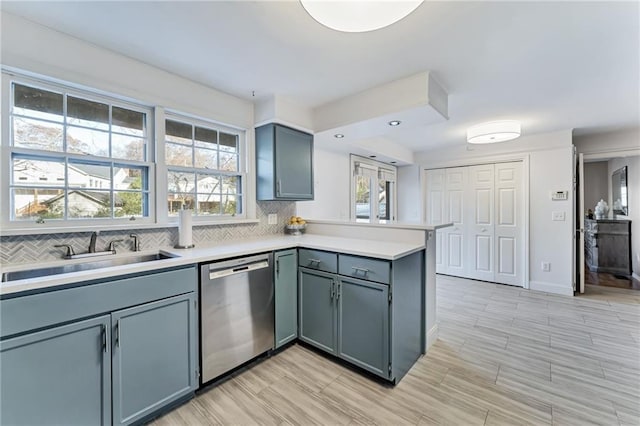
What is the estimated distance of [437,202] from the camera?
5.05 metres

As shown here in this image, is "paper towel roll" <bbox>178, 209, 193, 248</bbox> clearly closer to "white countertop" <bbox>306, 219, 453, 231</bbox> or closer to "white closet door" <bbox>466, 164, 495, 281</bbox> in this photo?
"white countertop" <bbox>306, 219, 453, 231</bbox>

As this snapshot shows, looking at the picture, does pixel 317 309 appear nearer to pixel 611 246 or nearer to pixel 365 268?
pixel 365 268

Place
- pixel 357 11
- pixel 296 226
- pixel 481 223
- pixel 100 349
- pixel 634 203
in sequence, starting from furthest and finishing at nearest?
pixel 634 203 → pixel 481 223 → pixel 296 226 → pixel 100 349 → pixel 357 11

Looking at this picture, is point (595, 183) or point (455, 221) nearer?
point (455, 221)

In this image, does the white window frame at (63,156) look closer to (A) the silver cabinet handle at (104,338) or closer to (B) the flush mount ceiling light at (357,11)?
(A) the silver cabinet handle at (104,338)

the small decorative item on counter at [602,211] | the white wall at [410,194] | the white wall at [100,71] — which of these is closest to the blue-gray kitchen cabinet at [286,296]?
the white wall at [100,71]

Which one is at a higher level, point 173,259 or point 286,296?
point 173,259

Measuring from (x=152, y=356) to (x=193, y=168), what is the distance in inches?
62.2

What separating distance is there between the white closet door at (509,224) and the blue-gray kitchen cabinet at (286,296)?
3.74 m

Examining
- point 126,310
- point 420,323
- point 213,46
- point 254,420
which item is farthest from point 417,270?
point 213,46

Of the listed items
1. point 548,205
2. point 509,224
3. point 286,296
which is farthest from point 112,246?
point 548,205

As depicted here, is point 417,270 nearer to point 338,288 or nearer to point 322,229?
point 338,288

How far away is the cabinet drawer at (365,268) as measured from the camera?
6.08ft

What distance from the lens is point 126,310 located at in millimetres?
1463
